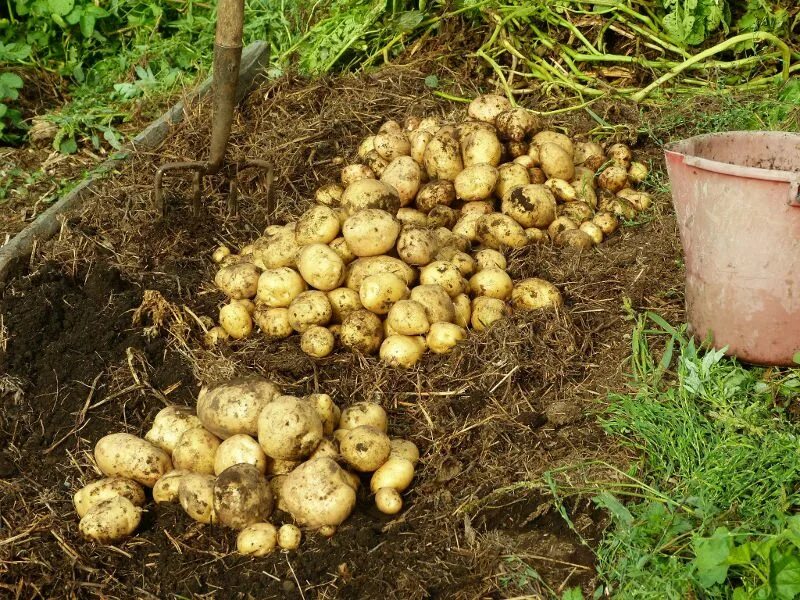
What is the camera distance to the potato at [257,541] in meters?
2.85

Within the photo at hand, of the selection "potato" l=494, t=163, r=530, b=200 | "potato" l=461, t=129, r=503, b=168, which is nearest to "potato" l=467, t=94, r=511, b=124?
"potato" l=461, t=129, r=503, b=168

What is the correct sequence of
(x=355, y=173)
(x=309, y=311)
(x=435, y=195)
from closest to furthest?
(x=309, y=311)
(x=435, y=195)
(x=355, y=173)

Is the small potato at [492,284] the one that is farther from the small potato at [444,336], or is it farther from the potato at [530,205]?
the potato at [530,205]

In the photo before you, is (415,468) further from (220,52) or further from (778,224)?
(220,52)

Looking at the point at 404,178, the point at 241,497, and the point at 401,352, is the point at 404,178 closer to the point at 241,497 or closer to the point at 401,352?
the point at 401,352

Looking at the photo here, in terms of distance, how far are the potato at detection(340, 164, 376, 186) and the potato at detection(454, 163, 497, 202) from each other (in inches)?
21.4

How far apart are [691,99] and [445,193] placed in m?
1.67

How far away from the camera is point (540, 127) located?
482 cm

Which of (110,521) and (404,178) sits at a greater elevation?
(404,178)

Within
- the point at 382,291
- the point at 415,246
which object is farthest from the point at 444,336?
the point at 415,246

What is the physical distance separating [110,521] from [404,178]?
87.5 inches

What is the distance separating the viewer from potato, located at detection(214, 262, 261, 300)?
13.1 feet

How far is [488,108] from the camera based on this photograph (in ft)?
16.0

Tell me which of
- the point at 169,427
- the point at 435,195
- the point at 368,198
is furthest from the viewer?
the point at 435,195
